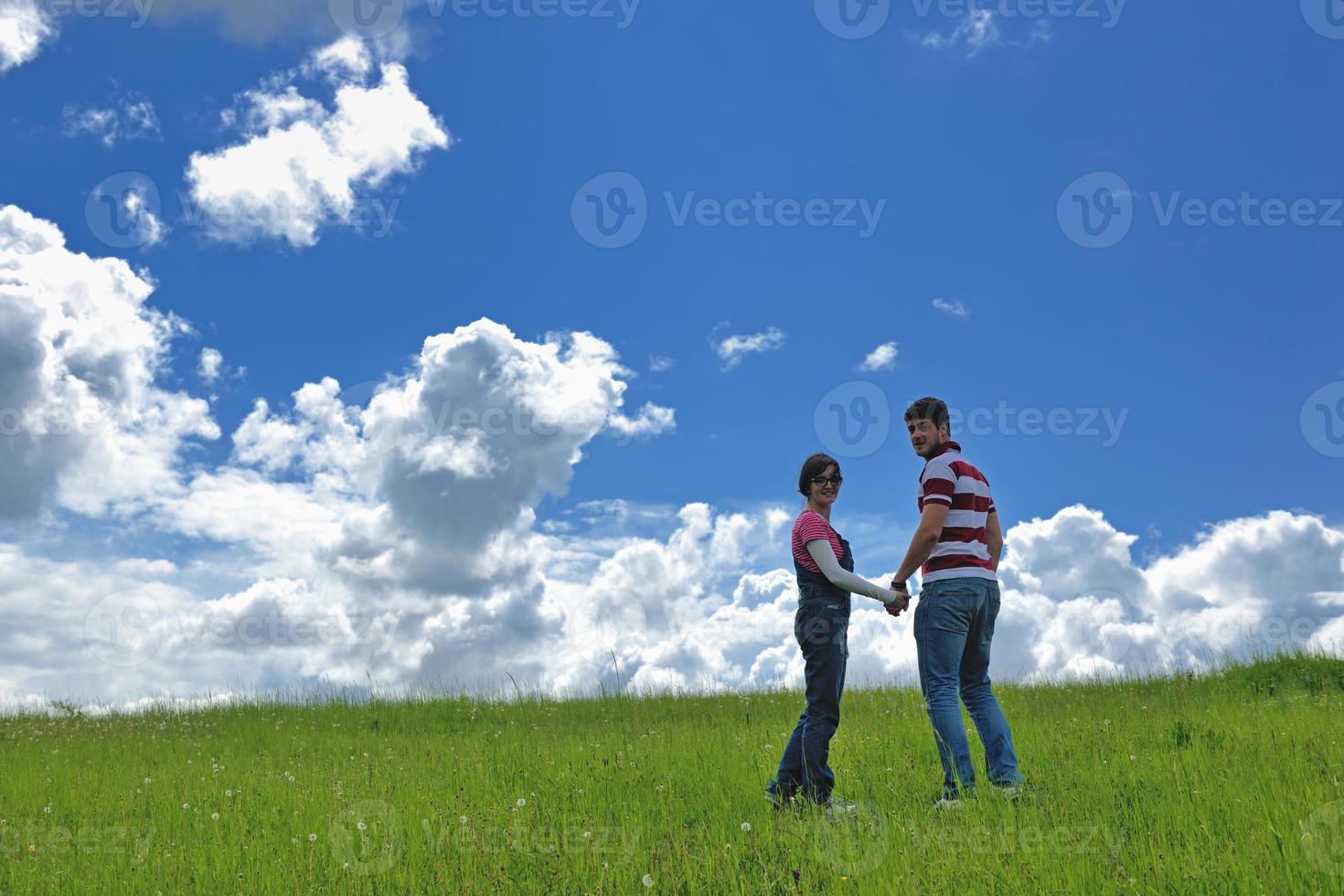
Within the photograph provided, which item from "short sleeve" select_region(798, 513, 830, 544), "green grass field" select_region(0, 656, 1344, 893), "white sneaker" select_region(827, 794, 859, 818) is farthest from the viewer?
"short sleeve" select_region(798, 513, 830, 544)

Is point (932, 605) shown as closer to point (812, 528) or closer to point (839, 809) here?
point (812, 528)

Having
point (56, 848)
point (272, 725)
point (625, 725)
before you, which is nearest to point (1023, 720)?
point (625, 725)

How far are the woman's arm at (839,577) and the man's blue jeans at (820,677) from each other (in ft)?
0.79

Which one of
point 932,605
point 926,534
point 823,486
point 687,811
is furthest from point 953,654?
point 687,811

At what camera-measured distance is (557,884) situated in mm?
5945

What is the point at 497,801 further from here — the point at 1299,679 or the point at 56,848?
the point at 1299,679

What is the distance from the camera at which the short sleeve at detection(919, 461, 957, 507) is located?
7.14 meters

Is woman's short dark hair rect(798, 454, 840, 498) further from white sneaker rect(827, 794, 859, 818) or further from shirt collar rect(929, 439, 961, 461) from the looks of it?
white sneaker rect(827, 794, 859, 818)

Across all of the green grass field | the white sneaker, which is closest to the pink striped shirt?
the white sneaker

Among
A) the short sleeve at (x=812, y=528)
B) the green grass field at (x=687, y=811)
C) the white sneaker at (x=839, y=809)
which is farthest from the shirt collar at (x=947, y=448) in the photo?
the white sneaker at (x=839, y=809)

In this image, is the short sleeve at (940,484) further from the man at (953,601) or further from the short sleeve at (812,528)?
the short sleeve at (812,528)

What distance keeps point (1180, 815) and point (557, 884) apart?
434cm

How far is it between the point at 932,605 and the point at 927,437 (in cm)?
134

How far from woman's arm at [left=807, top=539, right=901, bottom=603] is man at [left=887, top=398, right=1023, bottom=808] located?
0.18 m
